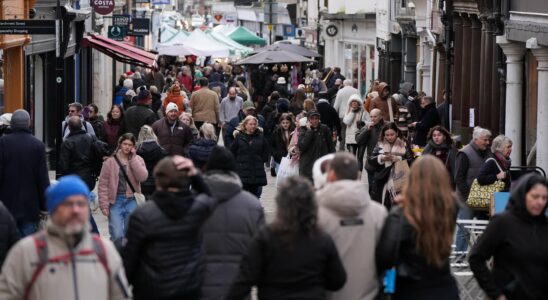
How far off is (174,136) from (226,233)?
10.0 metres

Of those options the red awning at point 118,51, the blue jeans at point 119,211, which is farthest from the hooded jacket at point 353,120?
the blue jeans at point 119,211

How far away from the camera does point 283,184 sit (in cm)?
820

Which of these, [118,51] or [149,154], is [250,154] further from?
[118,51]

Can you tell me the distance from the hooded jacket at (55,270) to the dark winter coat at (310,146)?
1203 cm

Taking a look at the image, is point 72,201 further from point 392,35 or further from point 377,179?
→ point 392,35

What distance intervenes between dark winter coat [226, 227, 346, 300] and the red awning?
25950 mm

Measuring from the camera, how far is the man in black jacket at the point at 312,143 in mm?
19672

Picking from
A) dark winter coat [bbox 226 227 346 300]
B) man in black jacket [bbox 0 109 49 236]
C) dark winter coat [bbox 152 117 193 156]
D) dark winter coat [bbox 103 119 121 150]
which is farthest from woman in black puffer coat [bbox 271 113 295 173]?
dark winter coat [bbox 226 227 346 300]

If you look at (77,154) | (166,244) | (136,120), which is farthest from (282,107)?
(166,244)

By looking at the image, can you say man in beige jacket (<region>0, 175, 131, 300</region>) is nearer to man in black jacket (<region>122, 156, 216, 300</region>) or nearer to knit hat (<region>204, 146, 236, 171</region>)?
man in black jacket (<region>122, 156, 216, 300</region>)

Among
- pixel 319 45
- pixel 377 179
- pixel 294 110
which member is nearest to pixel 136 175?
pixel 377 179

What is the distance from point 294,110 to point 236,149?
1030 centimetres

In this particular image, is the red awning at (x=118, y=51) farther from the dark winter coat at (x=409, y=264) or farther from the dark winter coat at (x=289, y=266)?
the dark winter coat at (x=289, y=266)

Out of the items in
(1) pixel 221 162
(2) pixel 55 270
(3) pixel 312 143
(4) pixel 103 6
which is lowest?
(3) pixel 312 143
